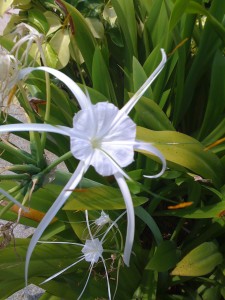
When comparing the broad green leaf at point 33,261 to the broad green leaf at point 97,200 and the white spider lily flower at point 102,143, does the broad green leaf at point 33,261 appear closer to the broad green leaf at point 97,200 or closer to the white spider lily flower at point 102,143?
the broad green leaf at point 97,200

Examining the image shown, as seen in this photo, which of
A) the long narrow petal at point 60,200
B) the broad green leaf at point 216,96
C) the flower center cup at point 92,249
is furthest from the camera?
the broad green leaf at point 216,96

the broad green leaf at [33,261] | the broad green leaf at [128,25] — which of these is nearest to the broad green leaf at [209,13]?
the broad green leaf at [128,25]

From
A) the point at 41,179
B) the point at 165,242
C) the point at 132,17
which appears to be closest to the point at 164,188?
the point at 165,242

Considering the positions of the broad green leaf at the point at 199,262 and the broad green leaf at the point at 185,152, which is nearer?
the broad green leaf at the point at 185,152

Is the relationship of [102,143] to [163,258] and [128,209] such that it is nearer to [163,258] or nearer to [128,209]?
[128,209]

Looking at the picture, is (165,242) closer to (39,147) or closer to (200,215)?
(200,215)

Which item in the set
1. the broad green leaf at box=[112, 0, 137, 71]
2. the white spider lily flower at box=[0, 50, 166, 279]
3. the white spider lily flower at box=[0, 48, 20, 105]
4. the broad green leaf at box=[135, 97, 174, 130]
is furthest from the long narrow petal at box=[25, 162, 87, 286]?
the broad green leaf at box=[112, 0, 137, 71]

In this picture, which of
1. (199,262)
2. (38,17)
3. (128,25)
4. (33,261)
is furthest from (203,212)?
(38,17)
